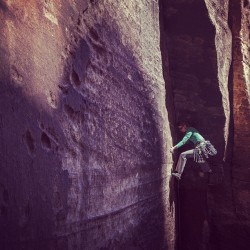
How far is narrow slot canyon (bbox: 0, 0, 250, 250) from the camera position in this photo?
229cm

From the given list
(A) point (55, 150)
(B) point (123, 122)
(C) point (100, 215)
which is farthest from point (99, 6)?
(C) point (100, 215)

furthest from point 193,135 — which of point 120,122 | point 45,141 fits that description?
point 45,141

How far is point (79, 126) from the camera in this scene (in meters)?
3.04

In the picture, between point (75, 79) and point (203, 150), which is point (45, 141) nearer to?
point (75, 79)

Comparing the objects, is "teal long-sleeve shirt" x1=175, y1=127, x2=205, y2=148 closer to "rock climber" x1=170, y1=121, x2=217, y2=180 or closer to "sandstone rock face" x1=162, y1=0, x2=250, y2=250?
"rock climber" x1=170, y1=121, x2=217, y2=180

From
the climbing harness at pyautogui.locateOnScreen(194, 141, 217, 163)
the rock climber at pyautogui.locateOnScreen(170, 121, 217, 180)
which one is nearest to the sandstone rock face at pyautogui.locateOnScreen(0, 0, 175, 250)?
the rock climber at pyautogui.locateOnScreen(170, 121, 217, 180)

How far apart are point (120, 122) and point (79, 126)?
3.12 ft

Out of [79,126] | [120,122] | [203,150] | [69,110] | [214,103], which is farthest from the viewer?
[214,103]

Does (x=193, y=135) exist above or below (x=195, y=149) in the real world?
above

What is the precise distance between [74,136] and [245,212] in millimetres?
5681

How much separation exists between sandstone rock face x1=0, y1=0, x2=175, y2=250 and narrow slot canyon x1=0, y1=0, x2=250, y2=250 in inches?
0.4

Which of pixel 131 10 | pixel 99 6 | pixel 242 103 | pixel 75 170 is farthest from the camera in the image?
pixel 242 103

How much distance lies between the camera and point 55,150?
2621 millimetres

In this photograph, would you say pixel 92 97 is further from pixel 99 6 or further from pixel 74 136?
pixel 99 6
